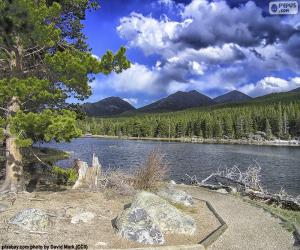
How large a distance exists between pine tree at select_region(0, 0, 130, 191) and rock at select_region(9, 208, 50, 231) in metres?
3.30

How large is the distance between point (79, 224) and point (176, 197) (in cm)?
582

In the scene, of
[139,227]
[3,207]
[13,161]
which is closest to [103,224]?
[139,227]

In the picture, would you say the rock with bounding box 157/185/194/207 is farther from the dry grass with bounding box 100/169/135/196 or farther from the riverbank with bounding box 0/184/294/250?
the dry grass with bounding box 100/169/135/196

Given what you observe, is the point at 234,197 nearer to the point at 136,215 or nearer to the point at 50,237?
the point at 136,215

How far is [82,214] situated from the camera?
13.4 meters

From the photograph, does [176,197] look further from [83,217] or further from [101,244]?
[101,244]

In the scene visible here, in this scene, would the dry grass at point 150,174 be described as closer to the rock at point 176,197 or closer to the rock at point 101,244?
the rock at point 176,197

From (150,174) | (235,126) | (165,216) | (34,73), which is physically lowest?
(165,216)

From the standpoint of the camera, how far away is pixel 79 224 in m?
12.8

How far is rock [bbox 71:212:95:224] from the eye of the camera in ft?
42.7

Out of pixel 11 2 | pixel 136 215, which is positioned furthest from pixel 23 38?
pixel 136 215

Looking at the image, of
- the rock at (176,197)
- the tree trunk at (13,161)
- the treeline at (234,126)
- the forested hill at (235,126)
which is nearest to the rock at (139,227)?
the rock at (176,197)

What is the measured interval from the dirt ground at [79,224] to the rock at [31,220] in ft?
0.63

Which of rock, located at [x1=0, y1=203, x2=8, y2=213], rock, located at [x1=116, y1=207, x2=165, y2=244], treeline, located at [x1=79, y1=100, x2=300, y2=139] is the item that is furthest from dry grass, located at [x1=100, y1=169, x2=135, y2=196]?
treeline, located at [x1=79, y1=100, x2=300, y2=139]
